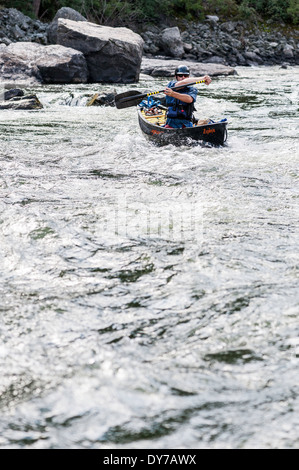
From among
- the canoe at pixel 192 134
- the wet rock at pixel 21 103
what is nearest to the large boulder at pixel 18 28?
the wet rock at pixel 21 103

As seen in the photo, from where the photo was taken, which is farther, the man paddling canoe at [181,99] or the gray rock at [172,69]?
the gray rock at [172,69]

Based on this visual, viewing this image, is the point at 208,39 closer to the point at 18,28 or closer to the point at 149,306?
the point at 18,28

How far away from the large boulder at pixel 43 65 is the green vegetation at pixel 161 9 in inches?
Result: 511

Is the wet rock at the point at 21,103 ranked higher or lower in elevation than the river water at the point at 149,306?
lower

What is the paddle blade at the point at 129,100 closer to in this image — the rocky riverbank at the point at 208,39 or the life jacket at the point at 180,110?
the life jacket at the point at 180,110

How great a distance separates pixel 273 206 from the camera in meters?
5.12

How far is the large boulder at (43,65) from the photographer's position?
16922 mm

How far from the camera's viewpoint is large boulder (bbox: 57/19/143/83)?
1795cm

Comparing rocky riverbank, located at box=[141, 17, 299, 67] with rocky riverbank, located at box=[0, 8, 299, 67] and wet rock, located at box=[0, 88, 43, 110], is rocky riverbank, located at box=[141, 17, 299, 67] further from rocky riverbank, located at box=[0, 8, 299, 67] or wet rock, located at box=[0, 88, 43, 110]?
wet rock, located at box=[0, 88, 43, 110]

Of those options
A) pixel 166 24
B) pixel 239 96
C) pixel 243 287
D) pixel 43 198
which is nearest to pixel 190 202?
pixel 43 198

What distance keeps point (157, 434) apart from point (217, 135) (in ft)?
20.5

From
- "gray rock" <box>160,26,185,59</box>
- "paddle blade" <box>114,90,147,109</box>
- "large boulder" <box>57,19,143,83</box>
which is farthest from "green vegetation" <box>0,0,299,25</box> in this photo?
"paddle blade" <box>114,90,147,109</box>

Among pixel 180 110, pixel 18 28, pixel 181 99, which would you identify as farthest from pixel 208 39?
pixel 181 99

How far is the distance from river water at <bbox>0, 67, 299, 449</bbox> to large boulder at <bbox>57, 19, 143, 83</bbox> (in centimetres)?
1263
